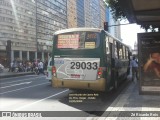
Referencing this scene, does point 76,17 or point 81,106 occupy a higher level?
point 76,17

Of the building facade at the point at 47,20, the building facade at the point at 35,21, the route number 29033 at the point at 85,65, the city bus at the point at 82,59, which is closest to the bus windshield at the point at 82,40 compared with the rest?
the city bus at the point at 82,59

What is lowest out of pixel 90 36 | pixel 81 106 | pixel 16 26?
pixel 81 106

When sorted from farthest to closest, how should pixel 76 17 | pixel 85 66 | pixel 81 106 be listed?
1. pixel 76 17
2. pixel 85 66
3. pixel 81 106

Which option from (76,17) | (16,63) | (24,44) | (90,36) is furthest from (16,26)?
(90,36)

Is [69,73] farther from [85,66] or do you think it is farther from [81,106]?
[81,106]

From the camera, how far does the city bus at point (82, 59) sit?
1280cm

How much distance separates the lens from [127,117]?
24.8 feet

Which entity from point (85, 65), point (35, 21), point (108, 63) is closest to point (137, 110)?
point (85, 65)

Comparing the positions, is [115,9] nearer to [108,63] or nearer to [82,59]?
[108,63]

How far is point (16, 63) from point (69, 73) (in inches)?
1363

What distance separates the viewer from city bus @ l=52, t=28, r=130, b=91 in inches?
504

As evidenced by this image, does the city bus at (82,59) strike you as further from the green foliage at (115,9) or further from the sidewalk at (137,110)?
the green foliage at (115,9)

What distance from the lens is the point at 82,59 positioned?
13.0 metres

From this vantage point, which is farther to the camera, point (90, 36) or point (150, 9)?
point (90, 36)
